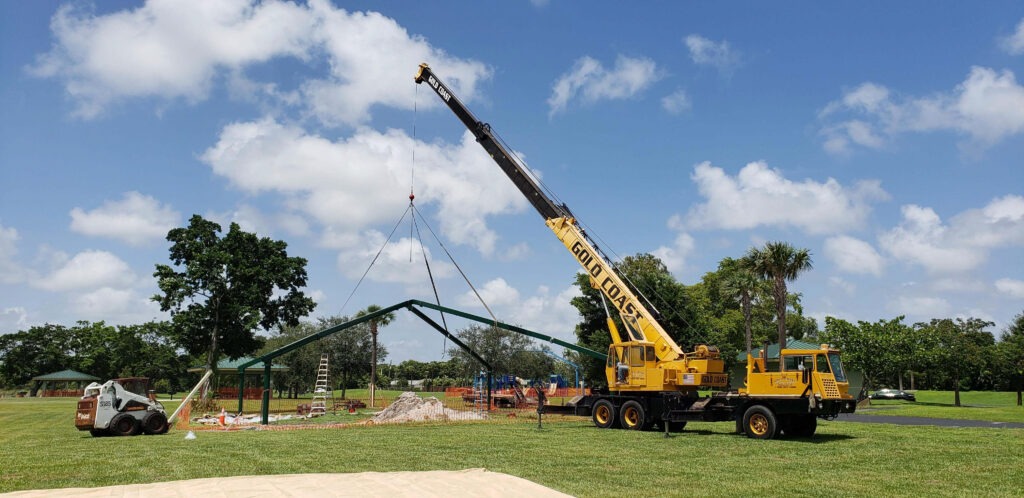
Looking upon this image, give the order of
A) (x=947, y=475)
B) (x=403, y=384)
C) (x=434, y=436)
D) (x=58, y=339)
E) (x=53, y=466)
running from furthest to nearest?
(x=403, y=384) < (x=58, y=339) < (x=434, y=436) < (x=53, y=466) < (x=947, y=475)

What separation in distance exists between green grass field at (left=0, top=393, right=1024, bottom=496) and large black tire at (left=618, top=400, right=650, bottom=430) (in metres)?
1.53

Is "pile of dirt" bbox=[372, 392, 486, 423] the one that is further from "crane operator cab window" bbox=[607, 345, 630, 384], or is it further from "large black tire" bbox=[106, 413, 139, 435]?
"large black tire" bbox=[106, 413, 139, 435]

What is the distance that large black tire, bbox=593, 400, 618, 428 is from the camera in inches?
1030

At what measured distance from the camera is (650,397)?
25.3 metres

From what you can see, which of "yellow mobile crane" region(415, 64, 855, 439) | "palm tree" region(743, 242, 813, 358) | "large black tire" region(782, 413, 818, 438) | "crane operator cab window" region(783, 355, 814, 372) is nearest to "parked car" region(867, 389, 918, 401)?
"palm tree" region(743, 242, 813, 358)

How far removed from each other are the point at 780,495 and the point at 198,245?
4807 centimetres

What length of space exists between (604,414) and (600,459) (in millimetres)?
11296

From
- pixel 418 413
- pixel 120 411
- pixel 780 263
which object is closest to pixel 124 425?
pixel 120 411

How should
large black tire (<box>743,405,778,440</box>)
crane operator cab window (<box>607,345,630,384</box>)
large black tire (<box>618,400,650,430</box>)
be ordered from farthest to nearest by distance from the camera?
crane operator cab window (<box>607,345,630,384</box>) < large black tire (<box>618,400,650,430</box>) < large black tire (<box>743,405,778,440</box>)

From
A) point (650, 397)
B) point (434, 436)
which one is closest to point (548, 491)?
point (434, 436)

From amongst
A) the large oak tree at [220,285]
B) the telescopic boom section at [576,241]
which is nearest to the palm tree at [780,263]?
the telescopic boom section at [576,241]

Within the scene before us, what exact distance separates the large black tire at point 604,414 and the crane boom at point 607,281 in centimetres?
179

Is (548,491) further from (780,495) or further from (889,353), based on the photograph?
(889,353)

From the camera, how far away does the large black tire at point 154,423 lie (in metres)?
23.6
